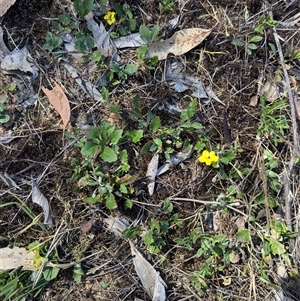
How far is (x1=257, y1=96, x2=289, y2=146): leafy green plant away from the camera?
7.50 ft

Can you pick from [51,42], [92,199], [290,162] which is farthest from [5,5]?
[290,162]

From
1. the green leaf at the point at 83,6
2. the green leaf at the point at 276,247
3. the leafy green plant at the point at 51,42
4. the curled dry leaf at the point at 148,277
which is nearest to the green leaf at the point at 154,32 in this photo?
the green leaf at the point at 83,6

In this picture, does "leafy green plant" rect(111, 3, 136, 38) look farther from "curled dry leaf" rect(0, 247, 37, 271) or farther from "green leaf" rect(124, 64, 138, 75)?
"curled dry leaf" rect(0, 247, 37, 271)

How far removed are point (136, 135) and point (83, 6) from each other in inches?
27.8

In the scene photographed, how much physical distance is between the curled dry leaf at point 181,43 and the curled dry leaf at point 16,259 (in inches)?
47.2

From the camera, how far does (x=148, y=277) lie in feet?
7.34

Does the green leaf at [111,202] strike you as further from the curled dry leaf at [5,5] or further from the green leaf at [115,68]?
the curled dry leaf at [5,5]

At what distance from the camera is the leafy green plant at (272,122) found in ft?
7.50

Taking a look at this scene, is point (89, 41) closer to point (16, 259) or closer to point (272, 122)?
point (272, 122)

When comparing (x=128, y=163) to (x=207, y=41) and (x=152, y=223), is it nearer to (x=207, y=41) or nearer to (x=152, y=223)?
(x=152, y=223)

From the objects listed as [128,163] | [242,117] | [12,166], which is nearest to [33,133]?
[12,166]

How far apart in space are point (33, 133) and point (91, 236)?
0.61m

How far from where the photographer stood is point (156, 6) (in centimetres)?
236

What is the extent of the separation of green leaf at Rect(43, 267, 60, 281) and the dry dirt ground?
0.18 feet
